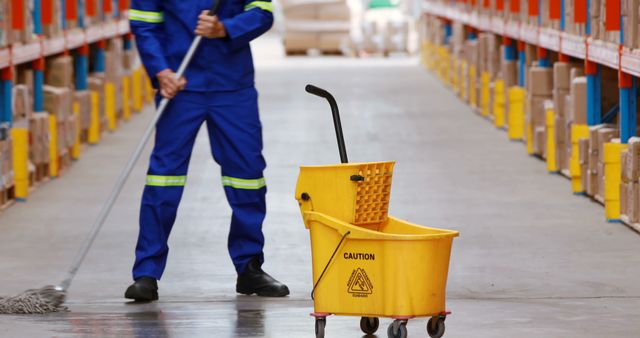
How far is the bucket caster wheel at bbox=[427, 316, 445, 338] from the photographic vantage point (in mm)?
5051

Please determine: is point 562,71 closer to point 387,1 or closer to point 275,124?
point 275,124

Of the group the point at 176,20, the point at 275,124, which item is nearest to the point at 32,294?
the point at 176,20

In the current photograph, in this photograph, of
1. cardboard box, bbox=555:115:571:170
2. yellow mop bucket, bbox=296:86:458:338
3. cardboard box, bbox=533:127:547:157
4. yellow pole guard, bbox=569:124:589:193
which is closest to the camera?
yellow mop bucket, bbox=296:86:458:338

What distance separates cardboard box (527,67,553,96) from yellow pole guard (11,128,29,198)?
4444 mm

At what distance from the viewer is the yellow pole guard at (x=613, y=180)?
8.20 meters

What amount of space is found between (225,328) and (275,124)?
9614mm

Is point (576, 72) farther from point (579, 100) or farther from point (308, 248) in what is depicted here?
point (308, 248)

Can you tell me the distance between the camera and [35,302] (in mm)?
5688

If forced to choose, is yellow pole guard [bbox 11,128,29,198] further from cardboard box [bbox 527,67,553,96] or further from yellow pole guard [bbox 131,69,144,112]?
yellow pole guard [bbox 131,69,144,112]

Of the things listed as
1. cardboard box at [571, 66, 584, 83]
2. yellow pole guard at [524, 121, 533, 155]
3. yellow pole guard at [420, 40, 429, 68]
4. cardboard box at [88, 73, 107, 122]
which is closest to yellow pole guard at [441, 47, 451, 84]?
yellow pole guard at [420, 40, 429, 68]

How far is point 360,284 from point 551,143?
5932mm

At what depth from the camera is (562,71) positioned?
10.6m

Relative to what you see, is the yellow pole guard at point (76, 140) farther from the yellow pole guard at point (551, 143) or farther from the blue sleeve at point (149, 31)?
the blue sleeve at point (149, 31)

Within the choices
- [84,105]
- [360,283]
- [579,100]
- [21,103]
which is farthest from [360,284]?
[84,105]
